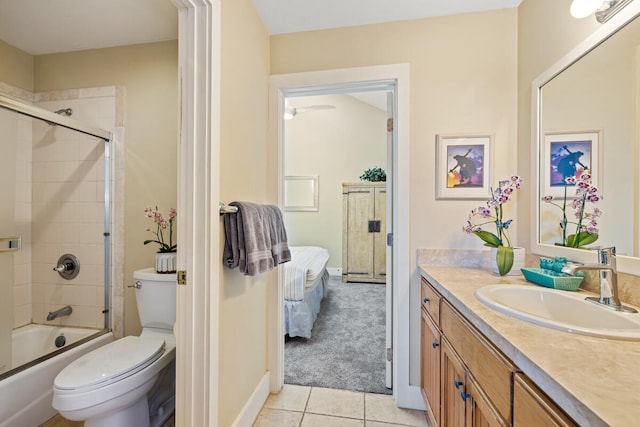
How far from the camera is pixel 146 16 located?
5.54 ft

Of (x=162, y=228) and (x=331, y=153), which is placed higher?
(x=331, y=153)

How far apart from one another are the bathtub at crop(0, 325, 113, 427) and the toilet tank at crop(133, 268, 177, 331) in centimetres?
56

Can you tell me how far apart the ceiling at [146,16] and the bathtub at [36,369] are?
2.13 m

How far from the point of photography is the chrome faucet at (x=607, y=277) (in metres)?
0.83

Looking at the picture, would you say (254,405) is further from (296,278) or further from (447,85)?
(447,85)

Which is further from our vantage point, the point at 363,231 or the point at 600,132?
the point at 363,231

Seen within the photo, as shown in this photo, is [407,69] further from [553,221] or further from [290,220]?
[290,220]

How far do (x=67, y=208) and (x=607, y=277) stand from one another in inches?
122

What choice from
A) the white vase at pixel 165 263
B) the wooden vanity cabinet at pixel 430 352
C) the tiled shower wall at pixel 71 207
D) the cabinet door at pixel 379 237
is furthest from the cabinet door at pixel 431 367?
the cabinet door at pixel 379 237

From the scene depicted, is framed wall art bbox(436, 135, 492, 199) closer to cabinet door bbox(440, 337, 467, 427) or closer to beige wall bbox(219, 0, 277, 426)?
cabinet door bbox(440, 337, 467, 427)

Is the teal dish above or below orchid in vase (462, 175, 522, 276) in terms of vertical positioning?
below

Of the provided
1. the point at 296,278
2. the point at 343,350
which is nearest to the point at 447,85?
the point at 296,278

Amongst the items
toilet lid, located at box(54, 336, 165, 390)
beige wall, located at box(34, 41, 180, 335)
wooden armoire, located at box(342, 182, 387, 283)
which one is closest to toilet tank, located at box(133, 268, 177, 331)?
toilet lid, located at box(54, 336, 165, 390)

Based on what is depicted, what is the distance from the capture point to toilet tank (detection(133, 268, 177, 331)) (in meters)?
1.59
